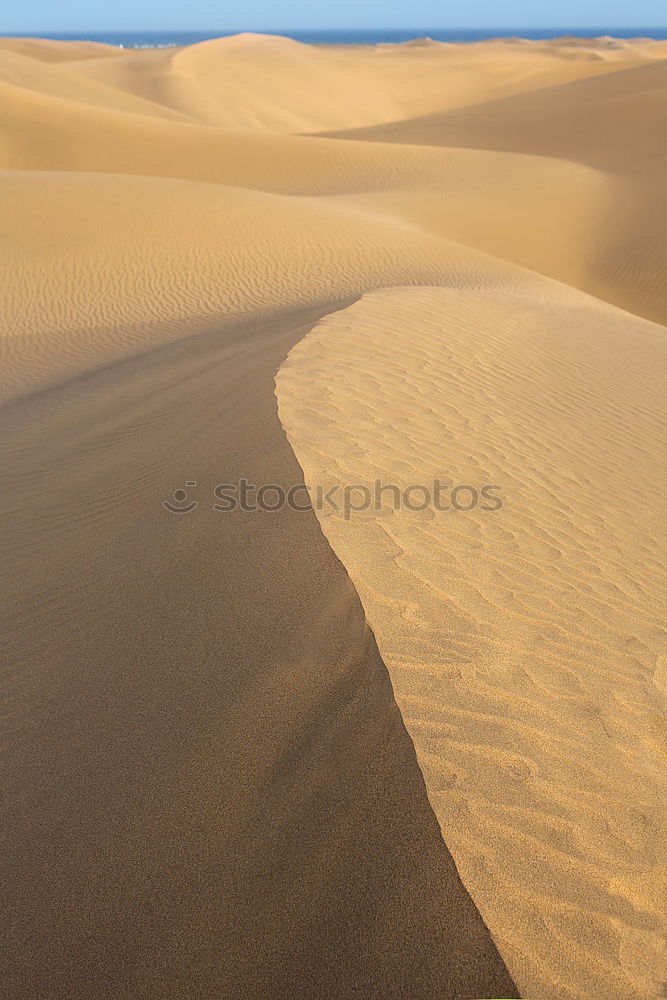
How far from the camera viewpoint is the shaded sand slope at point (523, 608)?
7.81 ft

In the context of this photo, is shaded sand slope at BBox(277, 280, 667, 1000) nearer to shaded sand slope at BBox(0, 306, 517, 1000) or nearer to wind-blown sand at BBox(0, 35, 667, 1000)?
wind-blown sand at BBox(0, 35, 667, 1000)

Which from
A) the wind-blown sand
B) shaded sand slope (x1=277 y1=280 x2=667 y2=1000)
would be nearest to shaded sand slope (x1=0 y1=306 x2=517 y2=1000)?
the wind-blown sand

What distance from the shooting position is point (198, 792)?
2.91m

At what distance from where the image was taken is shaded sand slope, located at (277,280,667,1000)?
2.38 meters

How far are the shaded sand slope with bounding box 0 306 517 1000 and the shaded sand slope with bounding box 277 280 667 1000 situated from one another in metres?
0.16

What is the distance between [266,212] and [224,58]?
44774mm

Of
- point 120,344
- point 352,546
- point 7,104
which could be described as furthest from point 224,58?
point 352,546

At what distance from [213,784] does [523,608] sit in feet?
5.52

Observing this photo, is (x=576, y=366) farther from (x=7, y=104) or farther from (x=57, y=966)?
(x=7, y=104)

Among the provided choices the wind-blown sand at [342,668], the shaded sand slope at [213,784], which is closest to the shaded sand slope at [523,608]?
the wind-blown sand at [342,668]

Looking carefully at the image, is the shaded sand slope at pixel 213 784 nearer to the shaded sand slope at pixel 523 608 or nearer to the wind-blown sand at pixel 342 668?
the wind-blown sand at pixel 342 668

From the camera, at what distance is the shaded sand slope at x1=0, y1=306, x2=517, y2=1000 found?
2.38 m

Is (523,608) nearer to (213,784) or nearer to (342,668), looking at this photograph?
(342,668)

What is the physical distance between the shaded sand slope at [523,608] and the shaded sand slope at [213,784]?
0.16m
